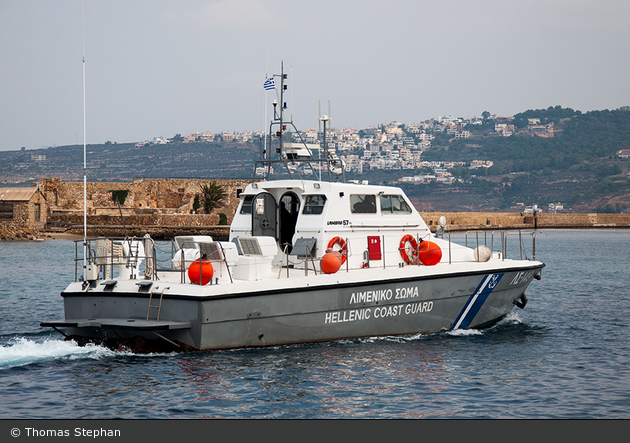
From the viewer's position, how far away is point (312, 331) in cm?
914

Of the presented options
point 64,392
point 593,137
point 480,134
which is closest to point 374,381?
point 64,392

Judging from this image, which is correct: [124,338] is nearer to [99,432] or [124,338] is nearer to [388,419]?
[99,432]

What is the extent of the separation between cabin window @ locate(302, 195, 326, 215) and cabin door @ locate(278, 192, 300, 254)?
39 cm

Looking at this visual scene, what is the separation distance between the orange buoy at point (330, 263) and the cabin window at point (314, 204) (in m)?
1.06

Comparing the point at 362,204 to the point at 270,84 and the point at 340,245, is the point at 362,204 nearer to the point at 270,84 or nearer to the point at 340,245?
the point at 340,245

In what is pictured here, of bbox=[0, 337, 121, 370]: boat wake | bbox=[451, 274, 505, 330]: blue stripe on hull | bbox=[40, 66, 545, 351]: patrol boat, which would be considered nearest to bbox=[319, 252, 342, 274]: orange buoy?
bbox=[40, 66, 545, 351]: patrol boat

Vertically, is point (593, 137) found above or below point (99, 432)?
above

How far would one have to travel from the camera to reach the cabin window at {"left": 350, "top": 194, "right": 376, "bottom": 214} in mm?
10461

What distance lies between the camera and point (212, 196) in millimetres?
51594

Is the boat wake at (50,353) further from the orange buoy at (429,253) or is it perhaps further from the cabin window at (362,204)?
the orange buoy at (429,253)

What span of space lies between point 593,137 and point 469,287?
7050 inches

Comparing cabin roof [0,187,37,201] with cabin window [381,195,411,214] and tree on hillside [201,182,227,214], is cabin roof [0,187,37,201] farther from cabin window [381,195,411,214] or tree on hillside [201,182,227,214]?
cabin window [381,195,411,214]

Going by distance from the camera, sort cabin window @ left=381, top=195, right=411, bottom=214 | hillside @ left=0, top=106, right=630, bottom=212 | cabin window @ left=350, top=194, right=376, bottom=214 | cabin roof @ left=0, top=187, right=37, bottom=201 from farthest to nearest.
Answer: hillside @ left=0, top=106, right=630, bottom=212 < cabin roof @ left=0, top=187, right=37, bottom=201 < cabin window @ left=381, top=195, right=411, bottom=214 < cabin window @ left=350, top=194, right=376, bottom=214

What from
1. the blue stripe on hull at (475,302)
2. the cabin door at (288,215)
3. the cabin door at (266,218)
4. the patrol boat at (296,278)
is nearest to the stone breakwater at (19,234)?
the patrol boat at (296,278)
